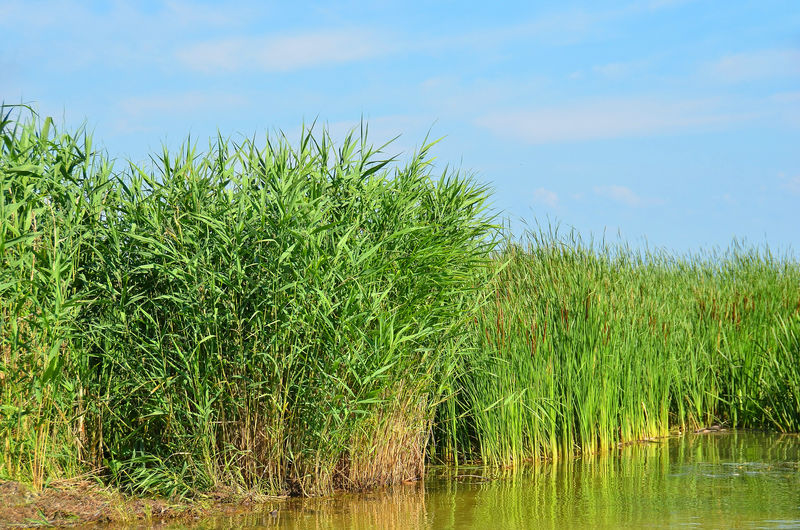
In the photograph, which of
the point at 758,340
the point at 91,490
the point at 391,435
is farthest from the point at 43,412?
the point at 758,340

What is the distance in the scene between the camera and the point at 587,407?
9.30 metres

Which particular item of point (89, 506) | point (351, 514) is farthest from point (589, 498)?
point (89, 506)

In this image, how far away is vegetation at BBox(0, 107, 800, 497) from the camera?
276 inches

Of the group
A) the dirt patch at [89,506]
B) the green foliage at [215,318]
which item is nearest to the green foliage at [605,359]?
the green foliage at [215,318]

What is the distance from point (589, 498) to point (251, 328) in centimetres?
347

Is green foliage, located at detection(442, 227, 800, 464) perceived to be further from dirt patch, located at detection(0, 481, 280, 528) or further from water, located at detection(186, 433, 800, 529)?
dirt patch, located at detection(0, 481, 280, 528)

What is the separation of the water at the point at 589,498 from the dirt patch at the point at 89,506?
0.79ft

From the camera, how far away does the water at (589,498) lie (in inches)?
264

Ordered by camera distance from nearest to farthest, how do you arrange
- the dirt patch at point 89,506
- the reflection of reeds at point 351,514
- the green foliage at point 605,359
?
the reflection of reeds at point 351,514 < the dirt patch at point 89,506 < the green foliage at point 605,359

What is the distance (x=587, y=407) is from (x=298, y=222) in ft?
13.9

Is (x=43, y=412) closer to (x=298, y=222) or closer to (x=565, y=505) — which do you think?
(x=298, y=222)

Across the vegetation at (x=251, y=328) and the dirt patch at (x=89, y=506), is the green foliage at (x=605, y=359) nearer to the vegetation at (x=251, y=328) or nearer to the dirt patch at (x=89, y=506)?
the vegetation at (x=251, y=328)

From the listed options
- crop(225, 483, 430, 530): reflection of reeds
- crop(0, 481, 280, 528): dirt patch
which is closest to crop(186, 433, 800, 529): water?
crop(225, 483, 430, 530): reflection of reeds

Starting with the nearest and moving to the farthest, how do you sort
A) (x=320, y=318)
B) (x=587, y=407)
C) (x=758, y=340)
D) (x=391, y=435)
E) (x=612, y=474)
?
(x=320, y=318) → (x=391, y=435) → (x=612, y=474) → (x=587, y=407) → (x=758, y=340)
